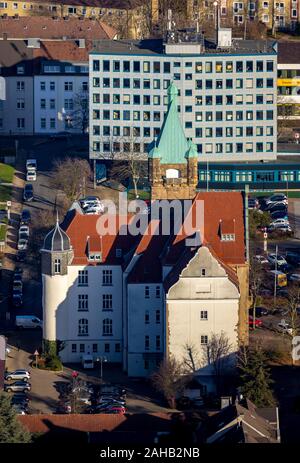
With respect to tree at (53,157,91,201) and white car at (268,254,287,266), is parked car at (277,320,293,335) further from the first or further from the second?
tree at (53,157,91,201)

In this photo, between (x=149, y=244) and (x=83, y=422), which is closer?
(x=83, y=422)

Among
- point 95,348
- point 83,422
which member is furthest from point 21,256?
point 83,422

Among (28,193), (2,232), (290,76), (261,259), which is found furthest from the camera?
(290,76)

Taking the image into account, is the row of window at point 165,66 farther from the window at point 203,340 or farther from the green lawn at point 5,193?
the window at point 203,340

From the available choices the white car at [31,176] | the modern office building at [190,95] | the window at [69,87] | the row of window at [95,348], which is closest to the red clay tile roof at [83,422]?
the row of window at [95,348]

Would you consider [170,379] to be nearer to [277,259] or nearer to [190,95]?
[277,259]
